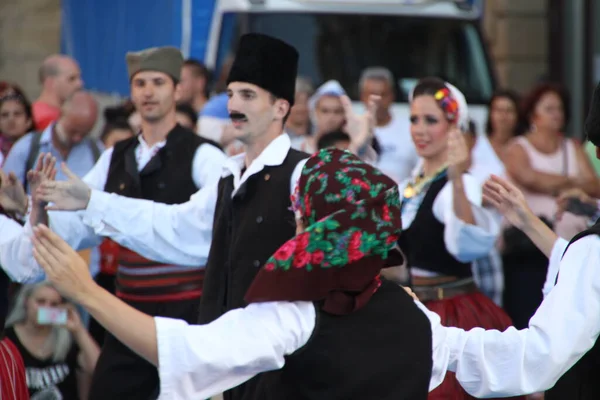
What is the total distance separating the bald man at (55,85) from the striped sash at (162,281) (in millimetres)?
3126

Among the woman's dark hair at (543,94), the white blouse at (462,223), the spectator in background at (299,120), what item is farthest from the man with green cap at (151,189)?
the woman's dark hair at (543,94)

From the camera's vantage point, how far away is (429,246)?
5.57m

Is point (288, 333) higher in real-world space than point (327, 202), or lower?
lower

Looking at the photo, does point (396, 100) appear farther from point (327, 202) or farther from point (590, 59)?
point (327, 202)

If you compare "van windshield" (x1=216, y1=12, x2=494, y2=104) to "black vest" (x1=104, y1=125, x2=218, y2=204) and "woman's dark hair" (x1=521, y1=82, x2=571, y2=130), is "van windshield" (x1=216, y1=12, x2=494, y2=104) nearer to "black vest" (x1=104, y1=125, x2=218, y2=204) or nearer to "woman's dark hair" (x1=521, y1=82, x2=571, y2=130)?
"woman's dark hair" (x1=521, y1=82, x2=571, y2=130)

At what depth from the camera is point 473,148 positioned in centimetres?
872

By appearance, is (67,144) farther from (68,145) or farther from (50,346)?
(50,346)

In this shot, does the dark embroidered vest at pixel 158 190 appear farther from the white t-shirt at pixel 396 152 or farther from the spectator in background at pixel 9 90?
the white t-shirt at pixel 396 152

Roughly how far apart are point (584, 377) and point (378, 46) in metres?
7.12

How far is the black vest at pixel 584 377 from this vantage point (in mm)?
3461

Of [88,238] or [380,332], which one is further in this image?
[88,238]

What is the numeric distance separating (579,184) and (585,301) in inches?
202

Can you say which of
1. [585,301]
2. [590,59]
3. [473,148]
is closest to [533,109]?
[473,148]

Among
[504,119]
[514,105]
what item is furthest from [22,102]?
[514,105]
